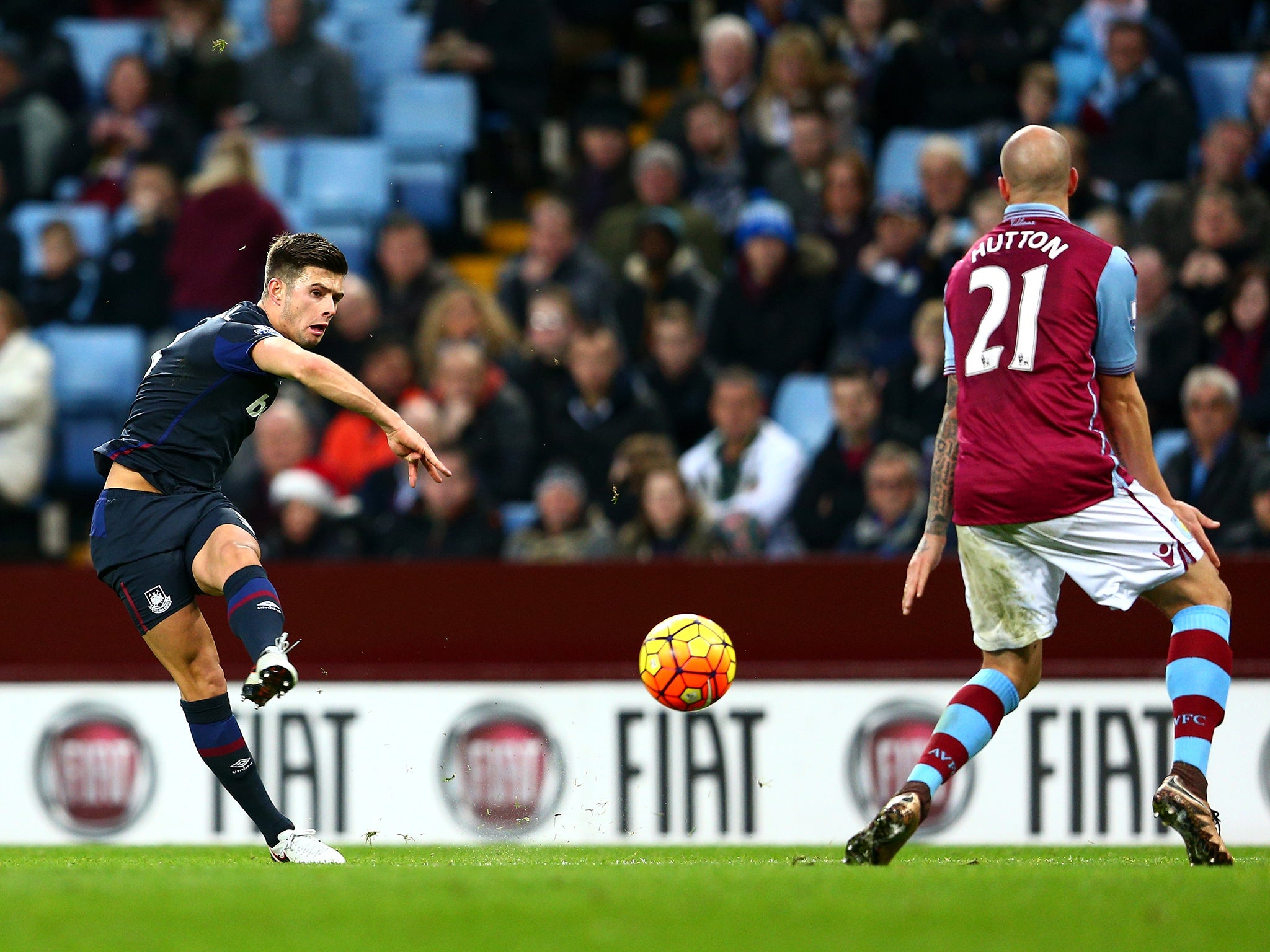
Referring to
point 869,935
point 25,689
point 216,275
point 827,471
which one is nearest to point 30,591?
point 25,689

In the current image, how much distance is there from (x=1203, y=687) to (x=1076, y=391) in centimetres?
97

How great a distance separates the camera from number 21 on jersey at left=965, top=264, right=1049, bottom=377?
5.64 meters

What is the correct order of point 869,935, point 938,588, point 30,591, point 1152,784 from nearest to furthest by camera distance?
point 869,935
point 1152,784
point 938,588
point 30,591

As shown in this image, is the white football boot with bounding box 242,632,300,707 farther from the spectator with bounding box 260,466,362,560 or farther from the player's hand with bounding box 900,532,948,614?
the spectator with bounding box 260,466,362,560

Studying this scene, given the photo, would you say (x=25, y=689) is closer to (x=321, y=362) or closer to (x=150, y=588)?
(x=150, y=588)

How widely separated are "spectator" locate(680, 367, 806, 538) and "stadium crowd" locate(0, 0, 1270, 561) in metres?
0.02

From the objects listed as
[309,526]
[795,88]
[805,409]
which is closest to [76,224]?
[309,526]

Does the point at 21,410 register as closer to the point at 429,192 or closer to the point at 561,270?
the point at 429,192

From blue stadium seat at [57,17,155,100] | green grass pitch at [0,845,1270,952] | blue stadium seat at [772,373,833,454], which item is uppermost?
blue stadium seat at [57,17,155,100]

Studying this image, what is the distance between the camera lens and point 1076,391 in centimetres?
566

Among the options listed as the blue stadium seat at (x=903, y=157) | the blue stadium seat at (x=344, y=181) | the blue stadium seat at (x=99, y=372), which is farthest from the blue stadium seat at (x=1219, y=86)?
the blue stadium seat at (x=99, y=372)

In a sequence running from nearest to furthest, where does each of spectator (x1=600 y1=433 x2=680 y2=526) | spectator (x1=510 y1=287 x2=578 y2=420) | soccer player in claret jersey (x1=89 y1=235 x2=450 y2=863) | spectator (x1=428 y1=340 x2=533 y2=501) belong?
soccer player in claret jersey (x1=89 y1=235 x2=450 y2=863) < spectator (x1=600 y1=433 x2=680 y2=526) < spectator (x1=428 y1=340 x2=533 y2=501) < spectator (x1=510 y1=287 x2=578 y2=420)

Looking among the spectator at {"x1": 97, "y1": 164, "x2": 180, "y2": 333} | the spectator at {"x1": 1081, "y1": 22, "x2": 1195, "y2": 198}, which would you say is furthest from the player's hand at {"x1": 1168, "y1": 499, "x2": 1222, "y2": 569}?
the spectator at {"x1": 97, "y1": 164, "x2": 180, "y2": 333}

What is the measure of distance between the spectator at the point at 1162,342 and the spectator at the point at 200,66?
6705 mm
